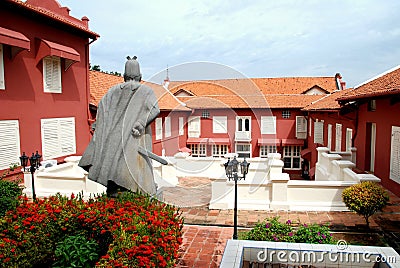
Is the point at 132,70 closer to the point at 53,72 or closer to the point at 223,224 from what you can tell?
the point at 223,224

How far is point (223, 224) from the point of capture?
23.5 ft

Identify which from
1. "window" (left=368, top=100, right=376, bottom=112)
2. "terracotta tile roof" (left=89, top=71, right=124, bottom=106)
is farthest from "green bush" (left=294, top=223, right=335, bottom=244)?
"terracotta tile roof" (left=89, top=71, right=124, bottom=106)

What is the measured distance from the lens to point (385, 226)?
6746 millimetres

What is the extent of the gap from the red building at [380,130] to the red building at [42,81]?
11816mm

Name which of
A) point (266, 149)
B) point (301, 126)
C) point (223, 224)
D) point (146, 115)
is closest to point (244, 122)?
point (266, 149)

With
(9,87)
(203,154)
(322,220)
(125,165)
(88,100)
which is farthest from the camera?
(203,154)

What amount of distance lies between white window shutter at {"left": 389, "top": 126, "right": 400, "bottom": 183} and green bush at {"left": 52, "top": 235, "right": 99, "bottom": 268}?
8447 millimetres

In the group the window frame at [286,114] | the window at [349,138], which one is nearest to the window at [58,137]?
the window at [349,138]

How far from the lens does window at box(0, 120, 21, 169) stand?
10.6 m

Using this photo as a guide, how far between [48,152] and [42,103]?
6.78 feet

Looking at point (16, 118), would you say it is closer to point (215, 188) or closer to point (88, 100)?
point (88, 100)

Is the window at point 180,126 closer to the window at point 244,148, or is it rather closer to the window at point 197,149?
the window at point 197,149

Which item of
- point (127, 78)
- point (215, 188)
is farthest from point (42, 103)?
point (127, 78)

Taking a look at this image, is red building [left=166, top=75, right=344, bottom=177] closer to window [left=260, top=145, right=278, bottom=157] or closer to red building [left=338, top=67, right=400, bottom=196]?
window [left=260, top=145, right=278, bottom=157]
